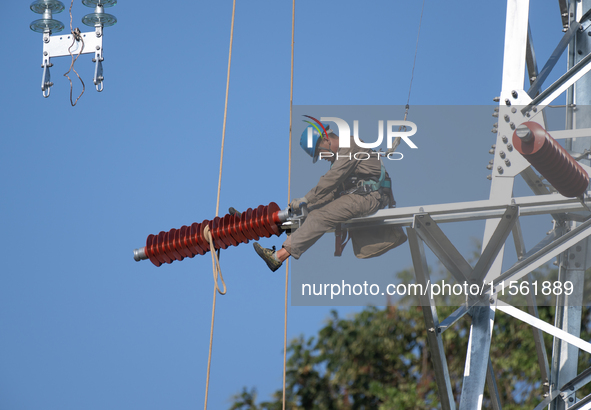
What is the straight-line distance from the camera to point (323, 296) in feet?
23.1

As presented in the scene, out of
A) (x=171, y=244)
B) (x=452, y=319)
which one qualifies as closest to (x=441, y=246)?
(x=452, y=319)

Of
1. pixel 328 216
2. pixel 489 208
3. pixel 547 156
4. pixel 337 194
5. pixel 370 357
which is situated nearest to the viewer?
pixel 547 156

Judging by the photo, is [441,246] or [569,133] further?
[441,246]

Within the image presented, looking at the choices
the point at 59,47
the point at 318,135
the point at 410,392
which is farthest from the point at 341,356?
the point at 318,135

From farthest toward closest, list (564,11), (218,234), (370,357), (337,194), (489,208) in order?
(370,357)
(564,11)
(218,234)
(337,194)
(489,208)

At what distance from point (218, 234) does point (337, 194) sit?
1095 millimetres

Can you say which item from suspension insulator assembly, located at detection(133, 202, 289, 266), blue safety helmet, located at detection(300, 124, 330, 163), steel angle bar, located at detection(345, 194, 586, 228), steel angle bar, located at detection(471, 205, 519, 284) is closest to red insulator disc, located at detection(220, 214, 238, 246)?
suspension insulator assembly, located at detection(133, 202, 289, 266)

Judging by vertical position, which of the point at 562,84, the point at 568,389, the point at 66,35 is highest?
the point at 66,35

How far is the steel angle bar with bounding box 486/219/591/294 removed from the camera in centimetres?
634

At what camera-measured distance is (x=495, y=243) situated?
21.5 ft

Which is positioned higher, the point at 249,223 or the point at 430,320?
the point at 249,223

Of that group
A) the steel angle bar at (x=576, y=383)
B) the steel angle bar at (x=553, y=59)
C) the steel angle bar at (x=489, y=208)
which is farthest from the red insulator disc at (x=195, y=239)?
the steel angle bar at (x=576, y=383)

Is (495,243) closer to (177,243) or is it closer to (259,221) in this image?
(259,221)

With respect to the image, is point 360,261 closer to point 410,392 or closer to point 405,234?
point 405,234
